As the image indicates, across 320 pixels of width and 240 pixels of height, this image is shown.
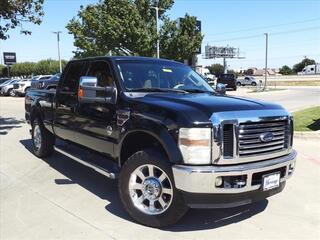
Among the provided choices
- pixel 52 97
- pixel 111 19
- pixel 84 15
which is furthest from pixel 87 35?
pixel 52 97

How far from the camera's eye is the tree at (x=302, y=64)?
151 m

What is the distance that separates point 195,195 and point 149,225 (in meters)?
0.78

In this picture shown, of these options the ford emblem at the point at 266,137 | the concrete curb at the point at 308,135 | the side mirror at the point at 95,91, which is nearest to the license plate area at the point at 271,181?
the ford emblem at the point at 266,137

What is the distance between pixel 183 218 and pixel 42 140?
4.19 meters

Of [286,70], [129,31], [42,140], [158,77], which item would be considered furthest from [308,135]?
[286,70]

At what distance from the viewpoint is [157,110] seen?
4664mm

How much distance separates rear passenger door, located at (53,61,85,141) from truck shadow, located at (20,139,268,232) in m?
0.67

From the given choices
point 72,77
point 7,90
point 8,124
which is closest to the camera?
point 72,77

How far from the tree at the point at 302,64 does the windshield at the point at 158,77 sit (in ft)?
503

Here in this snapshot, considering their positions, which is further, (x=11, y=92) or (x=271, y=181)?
(x=11, y=92)

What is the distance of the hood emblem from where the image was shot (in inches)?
180

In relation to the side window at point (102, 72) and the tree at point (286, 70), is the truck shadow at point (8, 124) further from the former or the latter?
the tree at point (286, 70)

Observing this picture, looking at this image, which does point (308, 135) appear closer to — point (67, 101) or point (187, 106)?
point (67, 101)

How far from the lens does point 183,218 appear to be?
5031 mm
